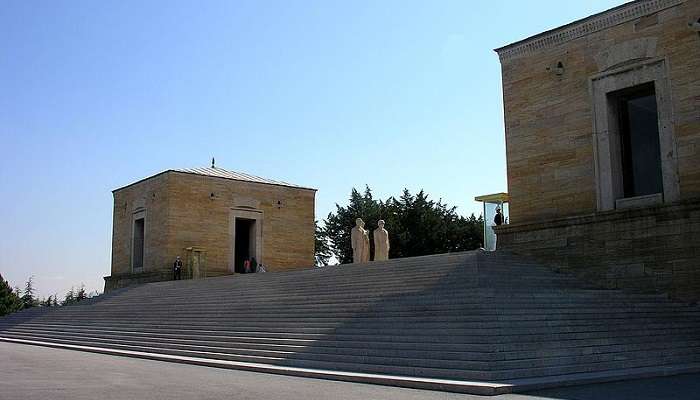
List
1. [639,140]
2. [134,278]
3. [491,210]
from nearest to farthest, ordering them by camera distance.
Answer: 1. [639,140]
2. [491,210]
3. [134,278]

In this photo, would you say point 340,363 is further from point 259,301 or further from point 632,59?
point 632,59

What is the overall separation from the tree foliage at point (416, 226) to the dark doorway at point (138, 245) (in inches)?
495

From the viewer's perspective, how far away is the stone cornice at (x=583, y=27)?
16.9m

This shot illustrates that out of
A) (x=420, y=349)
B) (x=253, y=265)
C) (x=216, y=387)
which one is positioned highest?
(x=253, y=265)

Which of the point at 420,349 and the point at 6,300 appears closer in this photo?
the point at 420,349

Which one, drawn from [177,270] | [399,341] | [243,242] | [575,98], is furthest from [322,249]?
[399,341]

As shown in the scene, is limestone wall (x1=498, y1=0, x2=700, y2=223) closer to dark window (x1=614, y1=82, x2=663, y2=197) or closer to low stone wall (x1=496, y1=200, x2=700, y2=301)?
low stone wall (x1=496, y1=200, x2=700, y2=301)

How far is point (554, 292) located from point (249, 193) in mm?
19684

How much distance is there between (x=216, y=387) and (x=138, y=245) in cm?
2439

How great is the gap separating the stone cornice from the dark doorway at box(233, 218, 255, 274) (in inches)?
595

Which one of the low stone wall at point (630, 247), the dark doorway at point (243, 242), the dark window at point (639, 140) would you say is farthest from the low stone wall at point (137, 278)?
the dark window at point (639, 140)

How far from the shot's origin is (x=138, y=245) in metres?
32.2

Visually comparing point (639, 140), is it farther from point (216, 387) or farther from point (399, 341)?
point (216, 387)

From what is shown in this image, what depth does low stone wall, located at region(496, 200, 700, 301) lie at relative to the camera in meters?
15.3
